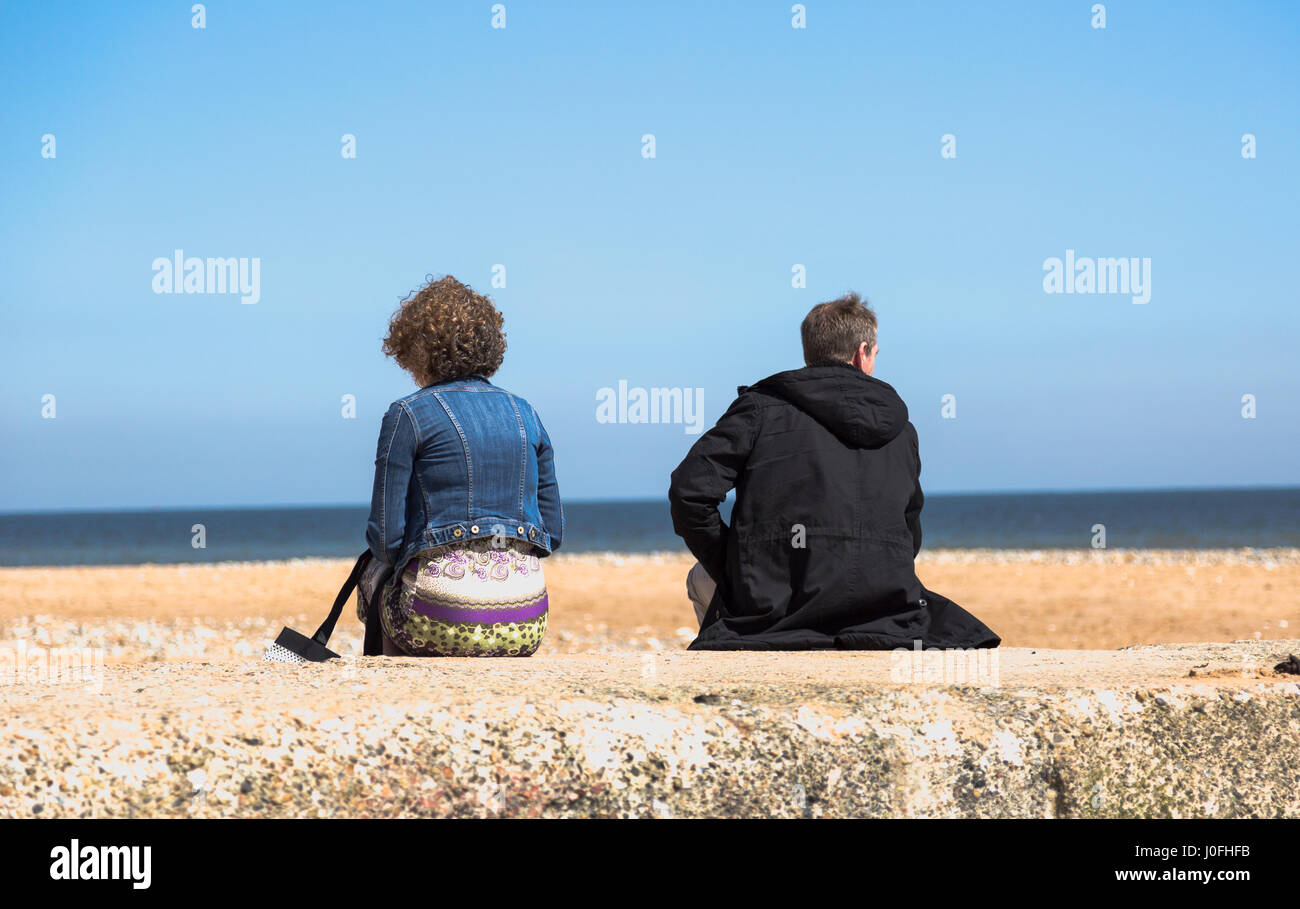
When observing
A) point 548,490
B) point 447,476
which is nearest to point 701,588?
point 548,490

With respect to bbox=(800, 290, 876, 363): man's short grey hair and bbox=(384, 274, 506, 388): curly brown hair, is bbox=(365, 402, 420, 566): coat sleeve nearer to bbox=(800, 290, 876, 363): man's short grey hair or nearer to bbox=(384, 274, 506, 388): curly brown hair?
bbox=(384, 274, 506, 388): curly brown hair

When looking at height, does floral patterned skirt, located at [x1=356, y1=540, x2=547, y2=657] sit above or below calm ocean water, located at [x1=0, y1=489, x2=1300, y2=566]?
above

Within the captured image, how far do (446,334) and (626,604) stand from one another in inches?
483

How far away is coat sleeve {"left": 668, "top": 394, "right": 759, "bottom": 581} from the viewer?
3.99 meters

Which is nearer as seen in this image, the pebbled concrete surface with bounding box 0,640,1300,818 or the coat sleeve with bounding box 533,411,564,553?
the pebbled concrete surface with bounding box 0,640,1300,818

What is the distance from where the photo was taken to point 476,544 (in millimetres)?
3754

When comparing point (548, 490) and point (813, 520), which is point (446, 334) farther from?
point (813, 520)

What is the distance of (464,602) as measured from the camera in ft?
12.2

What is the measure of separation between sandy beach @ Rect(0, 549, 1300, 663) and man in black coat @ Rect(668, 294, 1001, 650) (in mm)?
4679

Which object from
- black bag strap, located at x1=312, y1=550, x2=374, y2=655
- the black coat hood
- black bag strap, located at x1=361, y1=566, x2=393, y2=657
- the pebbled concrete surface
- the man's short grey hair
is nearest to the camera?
the pebbled concrete surface

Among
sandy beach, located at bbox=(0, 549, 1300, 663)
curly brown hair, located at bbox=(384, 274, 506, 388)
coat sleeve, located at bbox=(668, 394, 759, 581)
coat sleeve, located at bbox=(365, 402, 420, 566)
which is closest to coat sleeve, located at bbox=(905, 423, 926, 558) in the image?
coat sleeve, located at bbox=(668, 394, 759, 581)

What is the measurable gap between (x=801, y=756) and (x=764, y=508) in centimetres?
133

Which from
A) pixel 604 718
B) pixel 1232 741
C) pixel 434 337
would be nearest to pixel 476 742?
pixel 604 718

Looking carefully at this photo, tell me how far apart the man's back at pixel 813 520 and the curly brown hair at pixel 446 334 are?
0.81 meters
